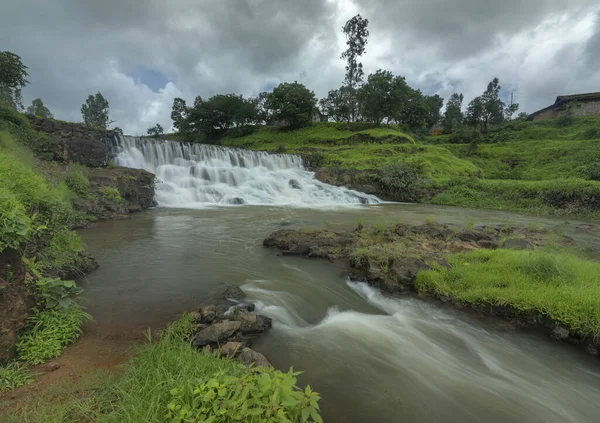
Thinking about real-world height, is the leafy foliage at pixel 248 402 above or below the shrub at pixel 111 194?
below

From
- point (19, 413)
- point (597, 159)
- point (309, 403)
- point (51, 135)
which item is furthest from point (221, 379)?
point (597, 159)

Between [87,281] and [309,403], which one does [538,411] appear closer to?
[309,403]

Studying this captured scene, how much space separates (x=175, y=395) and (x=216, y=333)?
1587 millimetres

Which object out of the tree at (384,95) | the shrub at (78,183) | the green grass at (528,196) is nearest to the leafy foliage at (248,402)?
the shrub at (78,183)

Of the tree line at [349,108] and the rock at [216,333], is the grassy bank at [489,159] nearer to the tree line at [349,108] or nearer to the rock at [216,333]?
the tree line at [349,108]

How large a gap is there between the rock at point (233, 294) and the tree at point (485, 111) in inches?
2187

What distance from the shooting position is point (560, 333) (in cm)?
399

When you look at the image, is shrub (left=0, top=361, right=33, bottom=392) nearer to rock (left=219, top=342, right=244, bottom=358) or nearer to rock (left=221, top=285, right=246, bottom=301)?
rock (left=219, top=342, right=244, bottom=358)

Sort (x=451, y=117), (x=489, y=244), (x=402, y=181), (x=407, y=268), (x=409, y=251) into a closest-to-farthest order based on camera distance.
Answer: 1. (x=407, y=268)
2. (x=409, y=251)
3. (x=489, y=244)
4. (x=402, y=181)
5. (x=451, y=117)

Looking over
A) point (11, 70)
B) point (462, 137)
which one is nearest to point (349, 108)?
point (462, 137)

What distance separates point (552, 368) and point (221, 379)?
161 inches

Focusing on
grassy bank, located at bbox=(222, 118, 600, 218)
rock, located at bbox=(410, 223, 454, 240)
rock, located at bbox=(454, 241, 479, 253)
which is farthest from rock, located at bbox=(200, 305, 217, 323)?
grassy bank, located at bbox=(222, 118, 600, 218)

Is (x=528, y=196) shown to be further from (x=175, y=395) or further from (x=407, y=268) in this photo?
(x=175, y=395)

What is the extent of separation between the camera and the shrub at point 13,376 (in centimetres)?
260
